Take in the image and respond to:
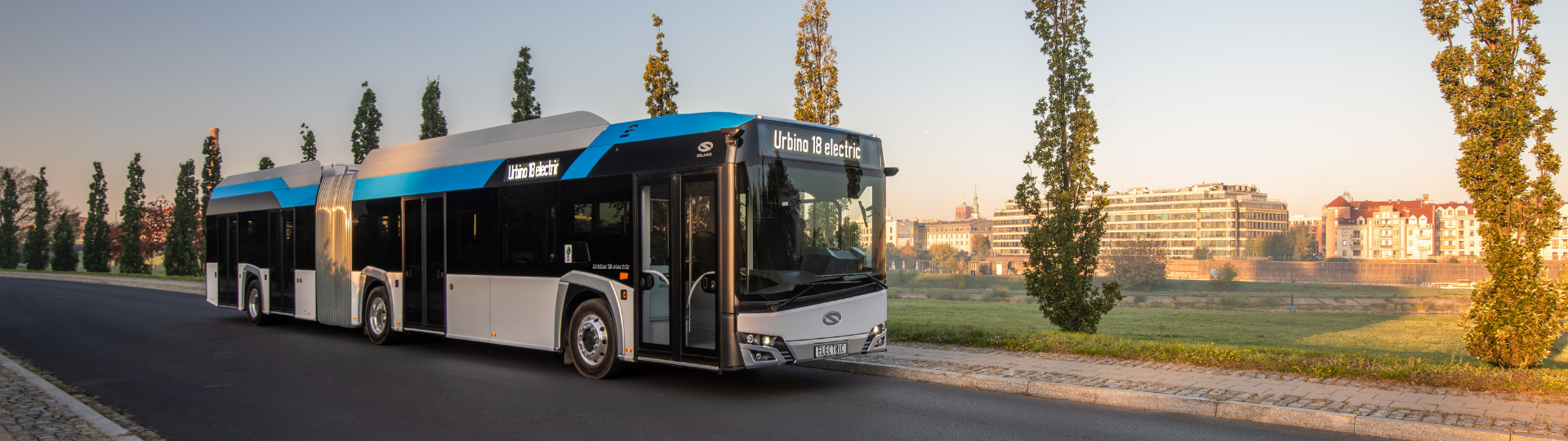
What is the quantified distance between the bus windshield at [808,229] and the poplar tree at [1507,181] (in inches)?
257

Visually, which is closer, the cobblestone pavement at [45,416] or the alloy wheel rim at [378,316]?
the cobblestone pavement at [45,416]

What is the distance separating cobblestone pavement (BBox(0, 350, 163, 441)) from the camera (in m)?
6.94

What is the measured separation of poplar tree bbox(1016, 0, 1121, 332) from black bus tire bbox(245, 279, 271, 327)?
47.6ft

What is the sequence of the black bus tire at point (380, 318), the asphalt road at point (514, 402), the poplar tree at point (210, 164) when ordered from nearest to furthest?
1. the asphalt road at point (514, 402)
2. the black bus tire at point (380, 318)
3. the poplar tree at point (210, 164)

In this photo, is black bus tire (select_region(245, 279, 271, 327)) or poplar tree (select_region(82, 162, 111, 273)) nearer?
black bus tire (select_region(245, 279, 271, 327))

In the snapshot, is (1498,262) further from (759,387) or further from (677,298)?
(677,298)

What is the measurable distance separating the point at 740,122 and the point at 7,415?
6856 mm

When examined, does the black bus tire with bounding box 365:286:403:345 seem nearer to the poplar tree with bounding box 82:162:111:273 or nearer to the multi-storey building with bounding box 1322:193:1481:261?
the poplar tree with bounding box 82:162:111:273

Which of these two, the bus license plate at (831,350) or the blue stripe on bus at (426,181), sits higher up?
the blue stripe on bus at (426,181)

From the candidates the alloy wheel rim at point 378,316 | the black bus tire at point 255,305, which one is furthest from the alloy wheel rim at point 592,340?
the black bus tire at point 255,305

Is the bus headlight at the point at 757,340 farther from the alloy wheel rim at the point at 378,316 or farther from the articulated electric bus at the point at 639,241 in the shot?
the alloy wheel rim at the point at 378,316

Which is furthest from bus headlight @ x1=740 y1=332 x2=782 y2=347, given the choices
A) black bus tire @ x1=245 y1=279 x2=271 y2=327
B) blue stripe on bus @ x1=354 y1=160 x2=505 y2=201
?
black bus tire @ x1=245 y1=279 x2=271 y2=327

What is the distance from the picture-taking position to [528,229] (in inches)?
430

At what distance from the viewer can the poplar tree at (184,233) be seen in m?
49.6
